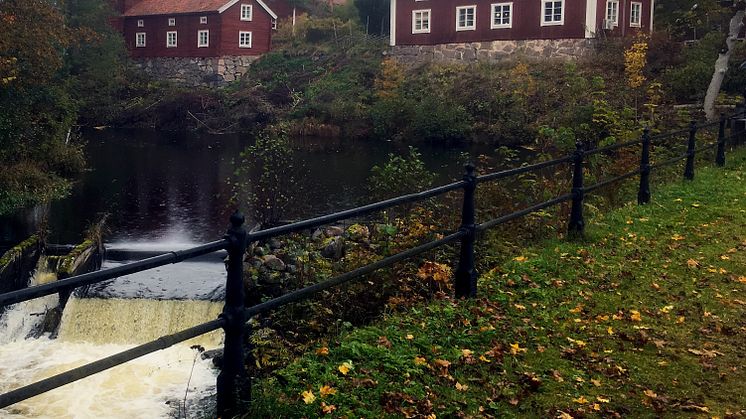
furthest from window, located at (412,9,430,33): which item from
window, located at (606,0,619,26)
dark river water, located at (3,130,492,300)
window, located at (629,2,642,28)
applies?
window, located at (629,2,642,28)

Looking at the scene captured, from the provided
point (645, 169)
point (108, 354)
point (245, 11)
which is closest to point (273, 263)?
point (108, 354)

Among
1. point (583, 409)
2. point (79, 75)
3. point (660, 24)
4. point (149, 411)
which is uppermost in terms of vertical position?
point (660, 24)

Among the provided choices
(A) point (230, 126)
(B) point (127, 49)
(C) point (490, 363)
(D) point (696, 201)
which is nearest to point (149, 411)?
(C) point (490, 363)

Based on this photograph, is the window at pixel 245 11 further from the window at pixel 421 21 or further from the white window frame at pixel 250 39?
the window at pixel 421 21

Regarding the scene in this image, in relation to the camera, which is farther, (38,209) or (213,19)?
(213,19)

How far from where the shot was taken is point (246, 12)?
56531mm

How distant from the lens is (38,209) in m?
21.4

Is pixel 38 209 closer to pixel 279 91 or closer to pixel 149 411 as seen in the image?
pixel 149 411

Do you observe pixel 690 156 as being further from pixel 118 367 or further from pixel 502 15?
pixel 502 15

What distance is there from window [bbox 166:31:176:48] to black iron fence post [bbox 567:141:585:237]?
174 feet

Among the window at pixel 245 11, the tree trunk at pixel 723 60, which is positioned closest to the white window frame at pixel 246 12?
the window at pixel 245 11

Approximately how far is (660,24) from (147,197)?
32505 mm

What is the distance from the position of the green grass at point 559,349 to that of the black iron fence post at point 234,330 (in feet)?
0.53

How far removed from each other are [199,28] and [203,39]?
3.11ft
